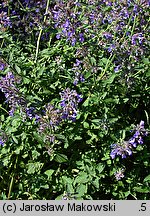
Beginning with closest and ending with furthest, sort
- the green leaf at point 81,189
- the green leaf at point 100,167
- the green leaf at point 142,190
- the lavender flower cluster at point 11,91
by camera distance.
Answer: the lavender flower cluster at point 11,91 < the green leaf at point 81,189 < the green leaf at point 100,167 < the green leaf at point 142,190

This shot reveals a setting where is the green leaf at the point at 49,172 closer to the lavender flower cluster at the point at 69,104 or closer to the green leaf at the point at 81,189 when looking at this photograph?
the green leaf at the point at 81,189

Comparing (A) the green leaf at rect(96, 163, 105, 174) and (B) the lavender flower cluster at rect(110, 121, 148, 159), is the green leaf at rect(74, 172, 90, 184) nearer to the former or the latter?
(A) the green leaf at rect(96, 163, 105, 174)

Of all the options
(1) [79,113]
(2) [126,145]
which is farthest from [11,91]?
(2) [126,145]

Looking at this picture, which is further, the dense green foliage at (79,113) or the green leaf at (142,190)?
the green leaf at (142,190)

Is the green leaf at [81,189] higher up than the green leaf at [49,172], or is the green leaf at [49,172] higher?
the green leaf at [49,172]

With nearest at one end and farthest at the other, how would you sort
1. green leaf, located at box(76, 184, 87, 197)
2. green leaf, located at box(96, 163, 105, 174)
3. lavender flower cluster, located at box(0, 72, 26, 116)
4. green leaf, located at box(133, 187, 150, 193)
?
lavender flower cluster, located at box(0, 72, 26, 116) < green leaf, located at box(76, 184, 87, 197) < green leaf, located at box(96, 163, 105, 174) < green leaf, located at box(133, 187, 150, 193)

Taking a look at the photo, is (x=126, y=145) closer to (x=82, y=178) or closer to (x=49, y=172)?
(x=82, y=178)

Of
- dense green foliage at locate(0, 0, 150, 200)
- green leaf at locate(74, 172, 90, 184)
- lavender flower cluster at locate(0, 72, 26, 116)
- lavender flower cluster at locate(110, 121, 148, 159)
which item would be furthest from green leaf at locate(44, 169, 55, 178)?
lavender flower cluster at locate(0, 72, 26, 116)

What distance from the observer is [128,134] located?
149 inches

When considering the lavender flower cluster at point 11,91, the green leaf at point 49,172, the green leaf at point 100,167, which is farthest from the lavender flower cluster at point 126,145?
the lavender flower cluster at point 11,91

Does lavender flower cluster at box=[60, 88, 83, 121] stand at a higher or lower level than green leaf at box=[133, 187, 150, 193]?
higher

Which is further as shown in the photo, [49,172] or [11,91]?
[49,172]

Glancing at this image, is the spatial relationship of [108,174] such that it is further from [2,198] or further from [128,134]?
[2,198]
